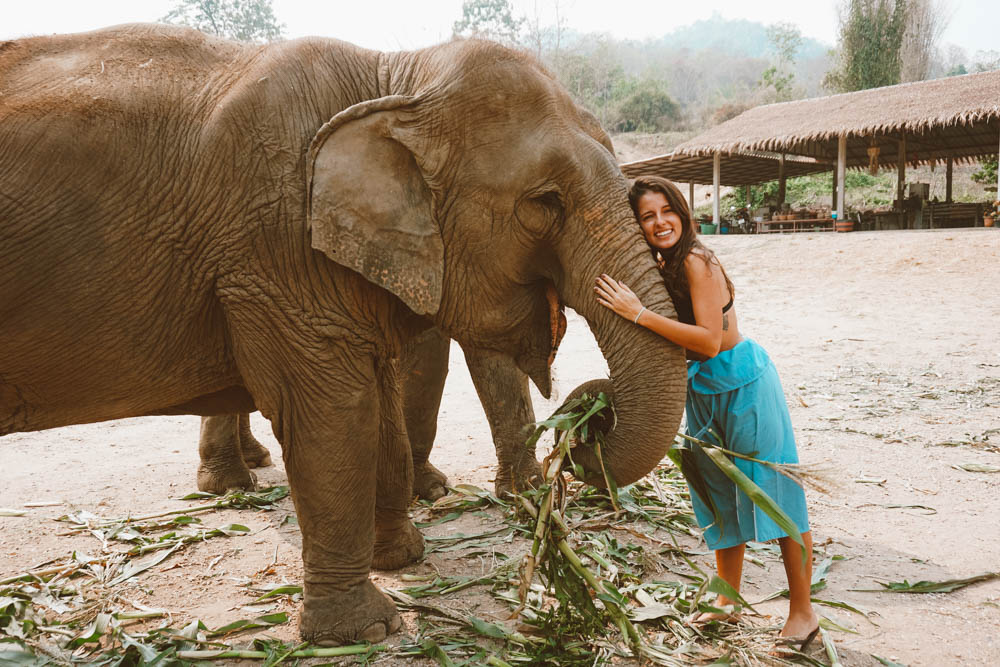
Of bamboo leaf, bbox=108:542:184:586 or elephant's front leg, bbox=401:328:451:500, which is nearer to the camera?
bamboo leaf, bbox=108:542:184:586

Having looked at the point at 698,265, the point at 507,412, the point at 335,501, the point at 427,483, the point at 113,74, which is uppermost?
the point at 113,74

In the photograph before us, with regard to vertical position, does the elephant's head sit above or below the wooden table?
above

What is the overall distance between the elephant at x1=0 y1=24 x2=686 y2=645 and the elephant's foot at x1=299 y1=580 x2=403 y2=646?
169 millimetres

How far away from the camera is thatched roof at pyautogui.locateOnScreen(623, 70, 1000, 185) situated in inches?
786

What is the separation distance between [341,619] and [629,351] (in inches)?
70.7

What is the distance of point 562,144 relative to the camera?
10.1ft

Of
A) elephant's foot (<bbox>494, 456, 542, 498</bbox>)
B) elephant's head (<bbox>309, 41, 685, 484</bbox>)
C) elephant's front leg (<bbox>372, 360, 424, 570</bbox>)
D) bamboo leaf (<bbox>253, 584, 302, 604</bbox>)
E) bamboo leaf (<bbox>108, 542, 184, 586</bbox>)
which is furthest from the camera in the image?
elephant's foot (<bbox>494, 456, 542, 498</bbox>)

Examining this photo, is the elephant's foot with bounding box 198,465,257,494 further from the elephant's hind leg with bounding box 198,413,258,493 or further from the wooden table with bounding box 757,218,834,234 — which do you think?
the wooden table with bounding box 757,218,834,234

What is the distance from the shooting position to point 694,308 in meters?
3.13

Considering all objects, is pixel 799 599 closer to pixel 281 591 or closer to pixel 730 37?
pixel 281 591

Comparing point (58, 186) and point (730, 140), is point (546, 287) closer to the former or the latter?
point (58, 186)

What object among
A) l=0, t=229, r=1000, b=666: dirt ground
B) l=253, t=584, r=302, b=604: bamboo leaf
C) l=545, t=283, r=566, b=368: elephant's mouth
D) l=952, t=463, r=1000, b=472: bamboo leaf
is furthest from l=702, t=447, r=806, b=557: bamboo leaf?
l=952, t=463, r=1000, b=472: bamboo leaf

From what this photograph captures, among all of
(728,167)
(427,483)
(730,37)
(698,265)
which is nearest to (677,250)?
(698,265)

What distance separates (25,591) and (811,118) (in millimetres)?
23493
